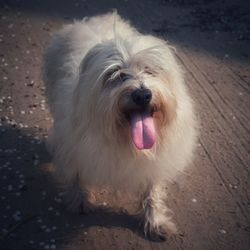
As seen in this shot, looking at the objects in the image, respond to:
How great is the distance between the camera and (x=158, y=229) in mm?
3871

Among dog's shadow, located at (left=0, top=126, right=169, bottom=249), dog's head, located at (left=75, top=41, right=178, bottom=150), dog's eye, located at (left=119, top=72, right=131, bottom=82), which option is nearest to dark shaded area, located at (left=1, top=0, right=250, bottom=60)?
dog's shadow, located at (left=0, top=126, right=169, bottom=249)

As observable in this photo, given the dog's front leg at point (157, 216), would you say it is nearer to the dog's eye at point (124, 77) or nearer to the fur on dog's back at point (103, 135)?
the fur on dog's back at point (103, 135)

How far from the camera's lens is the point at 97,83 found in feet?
10.7

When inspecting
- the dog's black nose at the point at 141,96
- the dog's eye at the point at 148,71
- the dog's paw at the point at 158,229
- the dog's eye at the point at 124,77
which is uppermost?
the dog's eye at the point at 148,71

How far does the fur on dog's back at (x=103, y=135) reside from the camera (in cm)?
337

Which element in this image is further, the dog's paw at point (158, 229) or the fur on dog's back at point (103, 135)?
the dog's paw at point (158, 229)

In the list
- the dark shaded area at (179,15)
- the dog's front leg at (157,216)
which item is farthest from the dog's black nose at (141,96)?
the dark shaded area at (179,15)

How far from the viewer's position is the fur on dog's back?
11.1 feet

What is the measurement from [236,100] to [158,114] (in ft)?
8.79

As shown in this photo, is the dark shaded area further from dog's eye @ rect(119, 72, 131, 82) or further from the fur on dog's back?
dog's eye @ rect(119, 72, 131, 82)

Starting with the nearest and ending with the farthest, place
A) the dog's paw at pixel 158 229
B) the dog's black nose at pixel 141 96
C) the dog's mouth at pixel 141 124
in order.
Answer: the dog's black nose at pixel 141 96, the dog's mouth at pixel 141 124, the dog's paw at pixel 158 229

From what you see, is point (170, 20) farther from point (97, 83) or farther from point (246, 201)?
point (97, 83)

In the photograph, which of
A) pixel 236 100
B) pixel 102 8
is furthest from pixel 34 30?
pixel 236 100

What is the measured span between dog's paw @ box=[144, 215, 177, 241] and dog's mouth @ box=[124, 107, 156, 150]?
3.20ft
